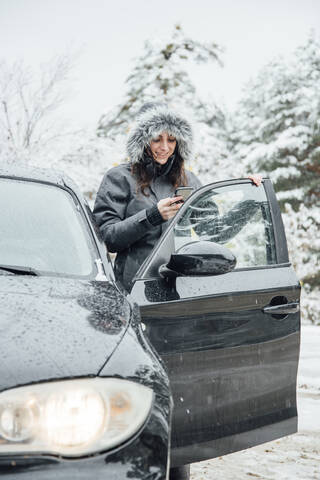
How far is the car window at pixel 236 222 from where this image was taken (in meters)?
2.83

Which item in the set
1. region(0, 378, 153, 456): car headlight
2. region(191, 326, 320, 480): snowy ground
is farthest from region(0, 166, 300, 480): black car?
region(191, 326, 320, 480): snowy ground

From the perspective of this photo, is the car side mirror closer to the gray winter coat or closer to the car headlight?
the gray winter coat

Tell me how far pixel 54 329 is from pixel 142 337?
0.99ft

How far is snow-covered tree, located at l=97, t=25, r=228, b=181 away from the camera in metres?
26.3

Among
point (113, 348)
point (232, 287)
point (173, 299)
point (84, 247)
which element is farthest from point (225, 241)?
point (113, 348)

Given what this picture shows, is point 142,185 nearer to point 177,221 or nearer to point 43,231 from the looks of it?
point 177,221

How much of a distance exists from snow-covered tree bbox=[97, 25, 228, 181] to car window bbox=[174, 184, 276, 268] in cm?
2311

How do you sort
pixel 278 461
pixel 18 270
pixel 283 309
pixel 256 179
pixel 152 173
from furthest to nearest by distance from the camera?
pixel 278 461
pixel 152 173
pixel 256 179
pixel 283 309
pixel 18 270

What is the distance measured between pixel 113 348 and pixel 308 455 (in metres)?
2.80

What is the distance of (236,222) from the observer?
301 cm

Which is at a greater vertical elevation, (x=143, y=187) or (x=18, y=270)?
(x=143, y=187)

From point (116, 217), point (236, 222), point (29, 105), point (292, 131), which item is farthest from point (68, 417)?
point (292, 131)

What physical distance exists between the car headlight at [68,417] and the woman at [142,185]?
1532 millimetres

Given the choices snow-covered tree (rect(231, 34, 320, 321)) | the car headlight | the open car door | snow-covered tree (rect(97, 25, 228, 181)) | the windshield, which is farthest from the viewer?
snow-covered tree (rect(231, 34, 320, 321))
